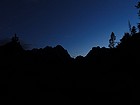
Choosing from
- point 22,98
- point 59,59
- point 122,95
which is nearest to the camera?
point 122,95

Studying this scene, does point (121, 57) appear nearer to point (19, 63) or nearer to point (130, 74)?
point (130, 74)

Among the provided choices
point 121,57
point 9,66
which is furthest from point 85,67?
point 9,66

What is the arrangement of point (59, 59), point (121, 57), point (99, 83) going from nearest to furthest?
point (99, 83), point (121, 57), point (59, 59)

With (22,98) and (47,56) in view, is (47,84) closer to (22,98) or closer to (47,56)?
(22,98)

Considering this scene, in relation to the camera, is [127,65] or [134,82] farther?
[127,65]

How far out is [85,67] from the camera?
54.7 meters

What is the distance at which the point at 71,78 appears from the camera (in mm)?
50031

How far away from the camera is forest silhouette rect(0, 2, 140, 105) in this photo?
124 feet

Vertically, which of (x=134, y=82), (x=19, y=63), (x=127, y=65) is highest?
(x=19, y=63)

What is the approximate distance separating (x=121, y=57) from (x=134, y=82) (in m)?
11.2

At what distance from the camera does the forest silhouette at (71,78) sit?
3769 centimetres

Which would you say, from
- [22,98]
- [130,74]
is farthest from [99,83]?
[22,98]

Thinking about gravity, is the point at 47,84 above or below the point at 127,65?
below

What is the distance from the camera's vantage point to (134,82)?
37875 mm
